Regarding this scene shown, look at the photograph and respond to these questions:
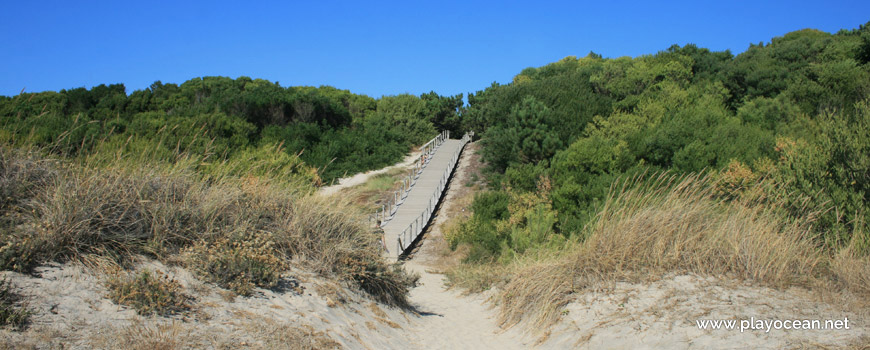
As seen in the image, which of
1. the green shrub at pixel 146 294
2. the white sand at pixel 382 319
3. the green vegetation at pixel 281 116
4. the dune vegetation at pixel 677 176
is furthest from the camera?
the green vegetation at pixel 281 116

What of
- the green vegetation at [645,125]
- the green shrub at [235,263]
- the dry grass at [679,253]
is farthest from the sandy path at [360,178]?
the green shrub at [235,263]

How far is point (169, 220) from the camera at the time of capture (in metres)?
6.05

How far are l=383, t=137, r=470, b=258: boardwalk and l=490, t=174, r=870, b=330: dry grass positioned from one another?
1206 cm

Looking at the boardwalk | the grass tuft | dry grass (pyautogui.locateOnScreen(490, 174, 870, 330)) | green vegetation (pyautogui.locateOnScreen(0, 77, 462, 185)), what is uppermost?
green vegetation (pyautogui.locateOnScreen(0, 77, 462, 185))

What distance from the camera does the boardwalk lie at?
23.1 m

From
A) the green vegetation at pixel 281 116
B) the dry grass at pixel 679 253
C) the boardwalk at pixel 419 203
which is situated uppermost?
the green vegetation at pixel 281 116

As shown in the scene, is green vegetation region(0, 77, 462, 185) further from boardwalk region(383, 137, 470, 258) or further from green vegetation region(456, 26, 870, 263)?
green vegetation region(456, 26, 870, 263)

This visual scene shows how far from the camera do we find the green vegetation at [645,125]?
23.3 m

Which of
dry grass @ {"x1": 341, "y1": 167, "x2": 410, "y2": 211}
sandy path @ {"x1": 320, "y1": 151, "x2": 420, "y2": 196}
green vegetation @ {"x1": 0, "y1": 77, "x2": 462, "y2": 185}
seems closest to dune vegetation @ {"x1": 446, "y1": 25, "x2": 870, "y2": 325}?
dry grass @ {"x1": 341, "y1": 167, "x2": 410, "y2": 211}

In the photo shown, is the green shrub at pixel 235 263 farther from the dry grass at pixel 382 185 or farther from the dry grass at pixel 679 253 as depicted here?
the dry grass at pixel 382 185

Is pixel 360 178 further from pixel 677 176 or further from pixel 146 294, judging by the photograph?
pixel 146 294

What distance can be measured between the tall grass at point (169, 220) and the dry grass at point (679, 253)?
2.21 metres

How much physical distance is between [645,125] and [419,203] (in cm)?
1485

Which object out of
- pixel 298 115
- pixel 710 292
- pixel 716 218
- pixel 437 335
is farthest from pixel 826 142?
pixel 298 115
